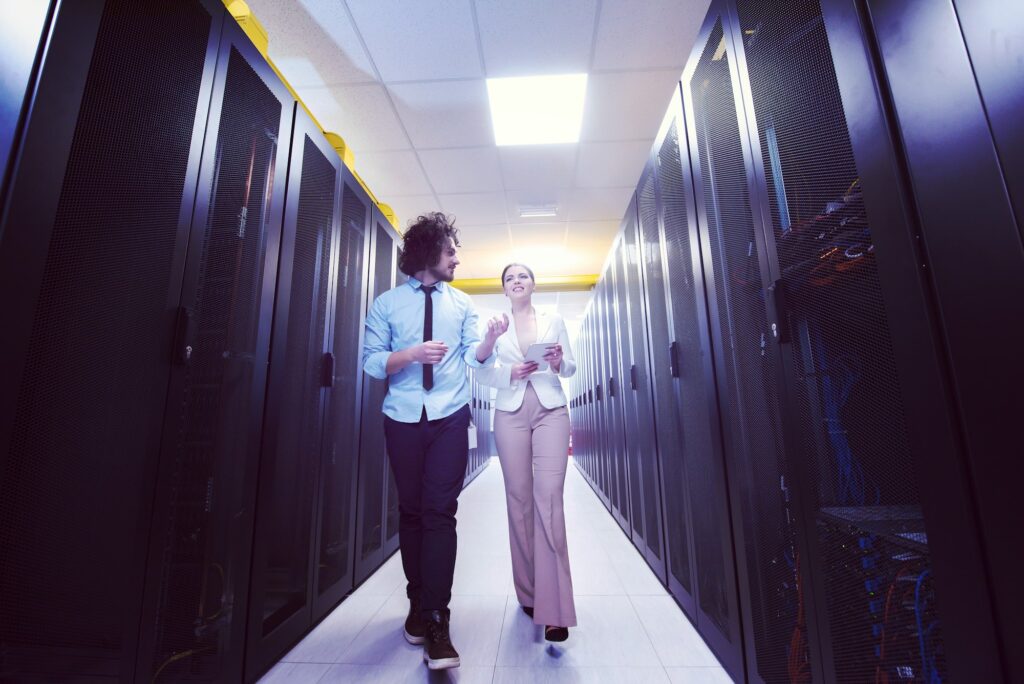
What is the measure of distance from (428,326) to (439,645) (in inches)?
40.4

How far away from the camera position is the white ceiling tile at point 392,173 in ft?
11.7

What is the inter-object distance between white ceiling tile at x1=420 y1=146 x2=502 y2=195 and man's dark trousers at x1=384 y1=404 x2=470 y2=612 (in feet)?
8.77

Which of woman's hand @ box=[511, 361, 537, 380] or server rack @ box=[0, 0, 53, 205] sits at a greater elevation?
server rack @ box=[0, 0, 53, 205]

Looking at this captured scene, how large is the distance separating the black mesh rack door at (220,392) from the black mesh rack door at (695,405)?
1403mm

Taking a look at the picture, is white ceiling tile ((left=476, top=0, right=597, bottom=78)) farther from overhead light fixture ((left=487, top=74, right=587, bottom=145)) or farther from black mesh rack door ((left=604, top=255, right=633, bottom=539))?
black mesh rack door ((left=604, top=255, right=633, bottom=539))

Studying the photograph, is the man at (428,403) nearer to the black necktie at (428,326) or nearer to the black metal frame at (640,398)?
the black necktie at (428,326)

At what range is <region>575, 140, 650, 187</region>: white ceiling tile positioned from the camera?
11.4 feet

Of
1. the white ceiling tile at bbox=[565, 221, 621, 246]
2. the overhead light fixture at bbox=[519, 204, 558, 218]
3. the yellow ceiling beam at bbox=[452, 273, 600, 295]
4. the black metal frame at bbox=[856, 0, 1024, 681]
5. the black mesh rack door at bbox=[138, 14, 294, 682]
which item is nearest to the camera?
the black metal frame at bbox=[856, 0, 1024, 681]

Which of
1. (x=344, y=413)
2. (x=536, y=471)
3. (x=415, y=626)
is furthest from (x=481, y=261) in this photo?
(x=415, y=626)

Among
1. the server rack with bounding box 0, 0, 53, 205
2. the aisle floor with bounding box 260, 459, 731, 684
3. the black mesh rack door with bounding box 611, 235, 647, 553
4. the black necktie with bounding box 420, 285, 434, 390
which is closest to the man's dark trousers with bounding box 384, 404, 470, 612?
the black necktie with bounding box 420, 285, 434, 390

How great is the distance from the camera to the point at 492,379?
1.72m

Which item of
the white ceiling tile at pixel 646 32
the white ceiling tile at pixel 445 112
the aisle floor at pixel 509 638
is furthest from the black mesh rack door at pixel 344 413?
the white ceiling tile at pixel 646 32

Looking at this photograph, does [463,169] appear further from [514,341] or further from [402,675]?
[402,675]

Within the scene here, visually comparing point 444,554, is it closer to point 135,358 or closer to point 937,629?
point 135,358
